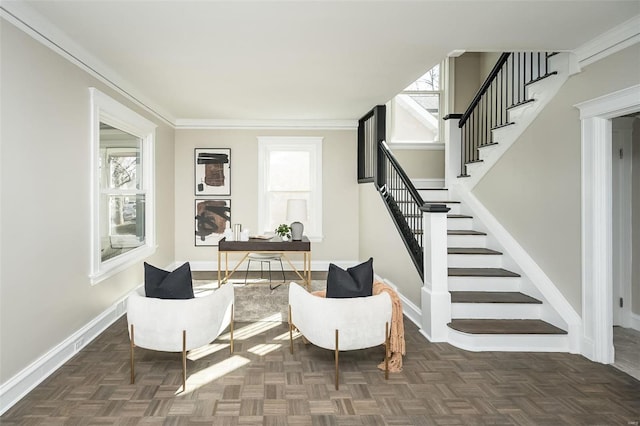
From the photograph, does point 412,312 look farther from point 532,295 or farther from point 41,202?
point 41,202

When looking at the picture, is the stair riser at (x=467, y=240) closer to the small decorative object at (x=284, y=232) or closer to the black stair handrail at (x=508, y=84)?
the black stair handrail at (x=508, y=84)

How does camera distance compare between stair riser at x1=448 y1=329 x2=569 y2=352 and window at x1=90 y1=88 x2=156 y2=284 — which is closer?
stair riser at x1=448 y1=329 x2=569 y2=352

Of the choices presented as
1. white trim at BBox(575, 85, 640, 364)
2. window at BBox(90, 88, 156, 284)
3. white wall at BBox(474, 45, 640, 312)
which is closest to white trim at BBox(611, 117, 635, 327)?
white wall at BBox(474, 45, 640, 312)

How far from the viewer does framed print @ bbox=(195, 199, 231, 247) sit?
7.31 m

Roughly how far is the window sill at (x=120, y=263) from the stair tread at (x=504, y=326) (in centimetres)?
334

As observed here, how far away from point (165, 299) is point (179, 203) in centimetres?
447

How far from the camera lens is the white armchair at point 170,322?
297 centimetres

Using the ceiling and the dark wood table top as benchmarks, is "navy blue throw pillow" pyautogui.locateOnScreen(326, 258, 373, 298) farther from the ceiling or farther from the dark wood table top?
the dark wood table top

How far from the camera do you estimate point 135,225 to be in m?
5.38

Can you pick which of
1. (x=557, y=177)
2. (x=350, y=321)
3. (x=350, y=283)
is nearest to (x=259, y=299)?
(x=350, y=283)

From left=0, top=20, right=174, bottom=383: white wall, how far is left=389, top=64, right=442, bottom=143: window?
482cm

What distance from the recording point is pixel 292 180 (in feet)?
24.4

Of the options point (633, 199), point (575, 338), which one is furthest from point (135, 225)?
point (633, 199)

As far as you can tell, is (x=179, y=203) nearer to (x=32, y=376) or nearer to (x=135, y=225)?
(x=135, y=225)
